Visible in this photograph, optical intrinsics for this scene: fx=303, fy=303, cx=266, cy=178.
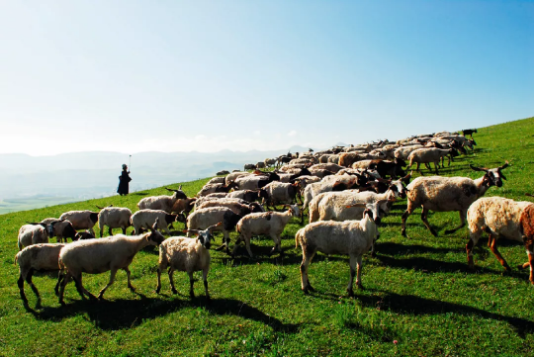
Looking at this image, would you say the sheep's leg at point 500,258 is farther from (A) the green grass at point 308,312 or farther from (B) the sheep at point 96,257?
(B) the sheep at point 96,257

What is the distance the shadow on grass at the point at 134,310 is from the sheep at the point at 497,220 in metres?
6.21

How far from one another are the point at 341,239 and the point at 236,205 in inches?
279

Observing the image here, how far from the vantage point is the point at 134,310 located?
873 cm

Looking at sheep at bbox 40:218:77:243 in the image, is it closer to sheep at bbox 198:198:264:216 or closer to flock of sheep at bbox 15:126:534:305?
flock of sheep at bbox 15:126:534:305

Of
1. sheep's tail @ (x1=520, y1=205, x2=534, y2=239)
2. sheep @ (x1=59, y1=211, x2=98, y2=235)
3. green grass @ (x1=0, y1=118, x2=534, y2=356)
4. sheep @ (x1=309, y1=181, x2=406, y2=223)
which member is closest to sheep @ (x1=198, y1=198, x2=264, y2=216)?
sheep @ (x1=309, y1=181, x2=406, y2=223)

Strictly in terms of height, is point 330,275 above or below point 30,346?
above

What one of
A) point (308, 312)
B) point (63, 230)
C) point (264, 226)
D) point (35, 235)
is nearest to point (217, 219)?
point (264, 226)

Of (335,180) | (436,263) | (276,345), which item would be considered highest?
(335,180)

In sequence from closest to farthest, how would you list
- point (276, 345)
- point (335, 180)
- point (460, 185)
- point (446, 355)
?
1. point (446, 355)
2. point (276, 345)
3. point (460, 185)
4. point (335, 180)

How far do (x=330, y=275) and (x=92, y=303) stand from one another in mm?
7453

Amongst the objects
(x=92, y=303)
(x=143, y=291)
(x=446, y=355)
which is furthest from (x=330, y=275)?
(x=92, y=303)

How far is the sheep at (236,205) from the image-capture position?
1441 centimetres

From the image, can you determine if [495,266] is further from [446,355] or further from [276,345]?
[276,345]

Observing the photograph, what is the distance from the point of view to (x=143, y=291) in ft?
32.5
